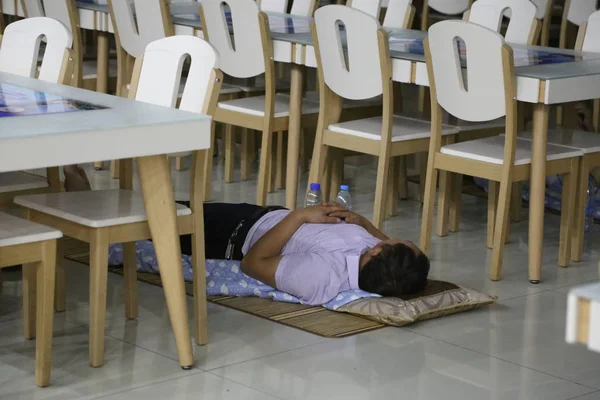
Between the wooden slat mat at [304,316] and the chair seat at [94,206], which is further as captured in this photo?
the wooden slat mat at [304,316]

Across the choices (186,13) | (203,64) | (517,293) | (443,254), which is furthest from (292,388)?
(186,13)

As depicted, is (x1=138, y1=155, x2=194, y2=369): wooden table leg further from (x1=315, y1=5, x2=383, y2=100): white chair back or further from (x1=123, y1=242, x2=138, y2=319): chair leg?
(x1=315, y1=5, x2=383, y2=100): white chair back

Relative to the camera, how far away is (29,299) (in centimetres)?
346

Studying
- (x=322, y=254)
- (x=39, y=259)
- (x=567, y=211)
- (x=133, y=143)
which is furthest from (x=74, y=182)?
(x=567, y=211)

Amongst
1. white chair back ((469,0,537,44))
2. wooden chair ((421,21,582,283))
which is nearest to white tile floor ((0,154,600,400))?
wooden chair ((421,21,582,283))

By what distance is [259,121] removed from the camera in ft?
17.1

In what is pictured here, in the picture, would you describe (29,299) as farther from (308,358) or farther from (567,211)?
(567,211)

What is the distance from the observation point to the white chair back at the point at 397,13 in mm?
5957

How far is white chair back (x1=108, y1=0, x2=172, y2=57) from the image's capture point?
542 centimetres

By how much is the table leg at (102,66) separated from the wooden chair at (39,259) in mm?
2790

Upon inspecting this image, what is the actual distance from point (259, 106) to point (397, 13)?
112 centimetres

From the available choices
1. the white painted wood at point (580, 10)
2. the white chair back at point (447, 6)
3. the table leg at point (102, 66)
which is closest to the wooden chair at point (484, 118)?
the table leg at point (102, 66)

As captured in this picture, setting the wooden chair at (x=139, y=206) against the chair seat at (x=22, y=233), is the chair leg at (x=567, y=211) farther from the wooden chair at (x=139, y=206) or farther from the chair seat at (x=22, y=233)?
the chair seat at (x=22, y=233)

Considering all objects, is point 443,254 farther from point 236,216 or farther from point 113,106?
point 113,106
